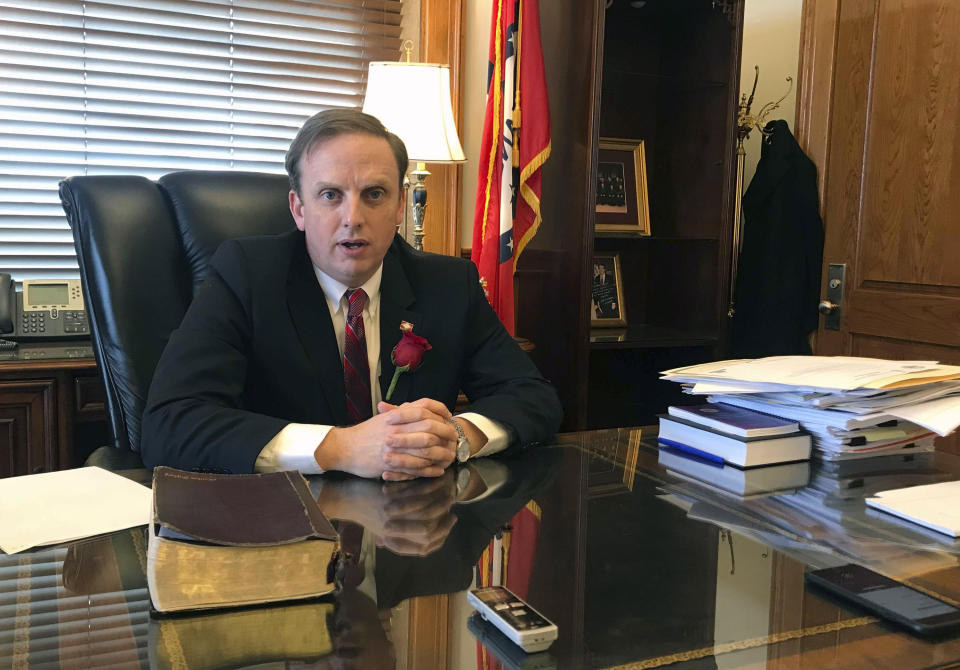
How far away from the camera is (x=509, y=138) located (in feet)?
9.67

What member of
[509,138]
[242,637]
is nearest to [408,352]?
[242,637]

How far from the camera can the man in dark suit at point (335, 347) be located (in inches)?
53.7

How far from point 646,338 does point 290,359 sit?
1831mm

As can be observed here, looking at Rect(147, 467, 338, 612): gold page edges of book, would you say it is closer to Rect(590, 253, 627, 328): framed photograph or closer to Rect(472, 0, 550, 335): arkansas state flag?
Rect(472, 0, 550, 335): arkansas state flag

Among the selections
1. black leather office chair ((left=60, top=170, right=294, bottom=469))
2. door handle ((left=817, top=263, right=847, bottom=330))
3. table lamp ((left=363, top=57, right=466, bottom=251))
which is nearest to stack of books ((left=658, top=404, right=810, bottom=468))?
black leather office chair ((left=60, top=170, right=294, bottom=469))

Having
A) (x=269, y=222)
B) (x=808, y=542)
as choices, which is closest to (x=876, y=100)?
(x=269, y=222)

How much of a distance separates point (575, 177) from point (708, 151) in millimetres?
615

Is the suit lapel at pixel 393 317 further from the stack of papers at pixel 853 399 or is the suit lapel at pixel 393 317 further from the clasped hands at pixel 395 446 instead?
the stack of papers at pixel 853 399

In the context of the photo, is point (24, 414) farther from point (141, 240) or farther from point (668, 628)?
point (668, 628)

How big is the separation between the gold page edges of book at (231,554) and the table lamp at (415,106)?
1.81 metres

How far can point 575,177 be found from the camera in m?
2.99

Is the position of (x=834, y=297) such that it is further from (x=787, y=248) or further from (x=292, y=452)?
(x=292, y=452)

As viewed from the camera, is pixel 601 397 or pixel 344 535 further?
pixel 601 397

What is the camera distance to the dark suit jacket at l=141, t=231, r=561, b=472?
142 centimetres
